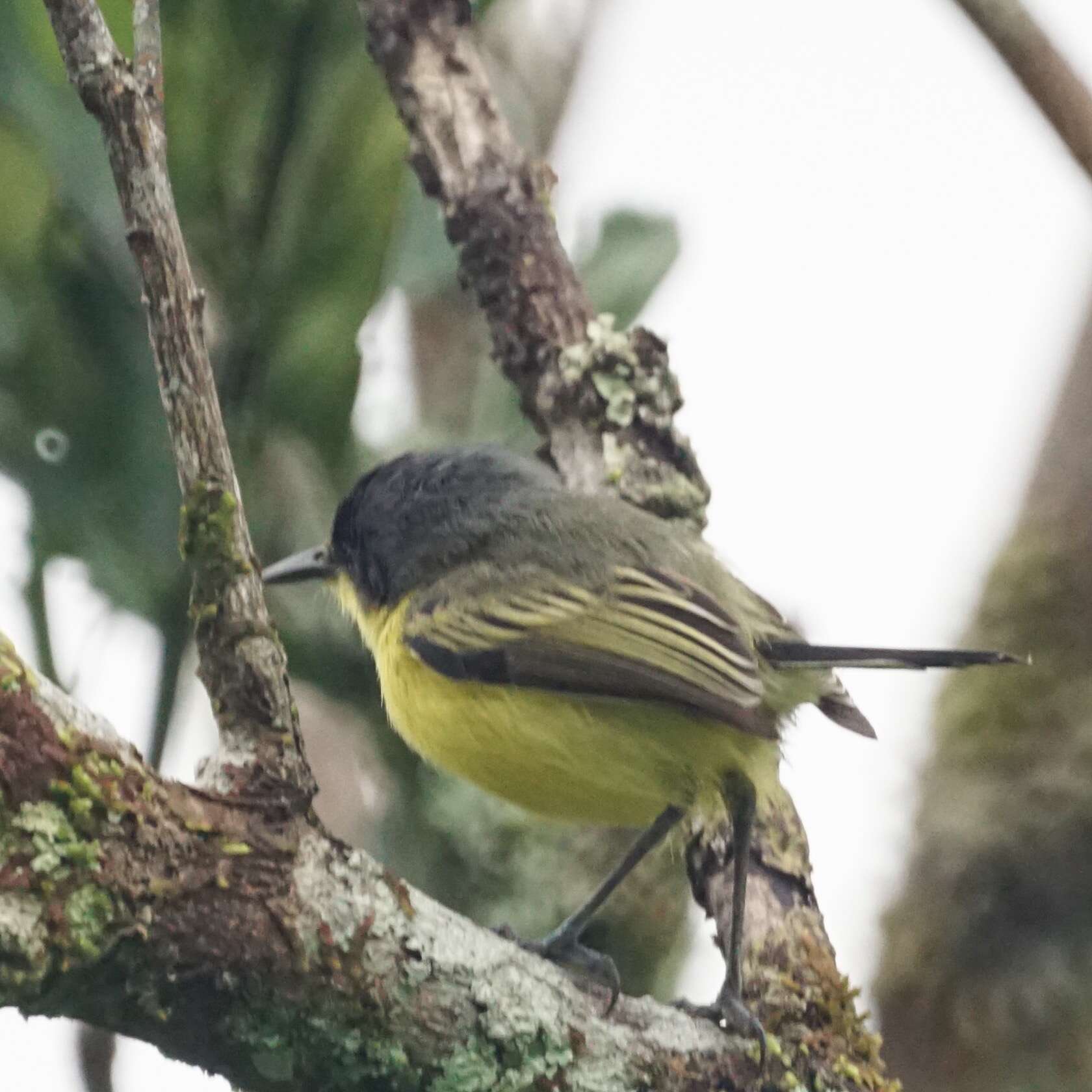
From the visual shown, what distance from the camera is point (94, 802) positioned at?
60.9 inches

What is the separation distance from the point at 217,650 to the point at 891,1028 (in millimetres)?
2577

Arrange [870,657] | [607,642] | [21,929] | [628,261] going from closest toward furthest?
[21,929] → [870,657] → [607,642] → [628,261]

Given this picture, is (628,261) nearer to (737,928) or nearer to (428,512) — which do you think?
(428,512)

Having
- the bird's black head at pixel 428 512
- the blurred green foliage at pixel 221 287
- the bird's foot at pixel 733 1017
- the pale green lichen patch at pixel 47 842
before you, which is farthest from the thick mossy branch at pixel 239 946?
the bird's black head at pixel 428 512

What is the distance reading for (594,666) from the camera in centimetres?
244

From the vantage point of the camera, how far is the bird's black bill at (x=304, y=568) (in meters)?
3.13

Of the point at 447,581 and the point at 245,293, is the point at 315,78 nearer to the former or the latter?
the point at 245,293

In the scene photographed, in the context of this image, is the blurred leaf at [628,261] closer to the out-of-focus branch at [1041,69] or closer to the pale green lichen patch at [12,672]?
the out-of-focus branch at [1041,69]

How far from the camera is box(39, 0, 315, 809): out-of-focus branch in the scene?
5.82 ft

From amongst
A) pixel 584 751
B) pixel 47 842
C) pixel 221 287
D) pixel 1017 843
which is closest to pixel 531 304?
pixel 221 287

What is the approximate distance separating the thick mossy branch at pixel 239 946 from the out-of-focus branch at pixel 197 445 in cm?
9

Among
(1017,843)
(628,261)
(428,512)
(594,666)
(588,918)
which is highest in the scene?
(628,261)

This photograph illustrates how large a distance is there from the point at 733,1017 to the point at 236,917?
819 mm

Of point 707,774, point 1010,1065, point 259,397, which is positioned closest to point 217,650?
point 707,774
